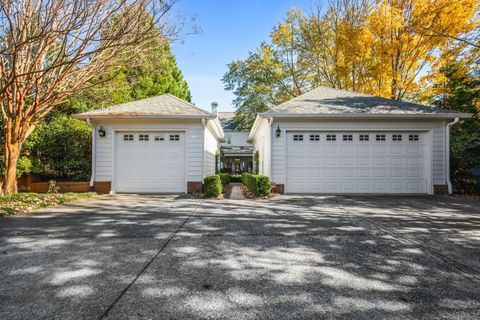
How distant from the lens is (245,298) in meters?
2.21

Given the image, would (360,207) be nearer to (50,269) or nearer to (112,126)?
(50,269)

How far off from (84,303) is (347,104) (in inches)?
415

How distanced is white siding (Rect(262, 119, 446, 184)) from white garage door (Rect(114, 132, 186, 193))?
3.47 meters

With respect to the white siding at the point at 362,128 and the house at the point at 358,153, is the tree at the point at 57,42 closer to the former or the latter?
the house at the point at 358,153

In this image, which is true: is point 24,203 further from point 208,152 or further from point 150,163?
point 208,152

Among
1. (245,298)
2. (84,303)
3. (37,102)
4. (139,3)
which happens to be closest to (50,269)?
(84,303)

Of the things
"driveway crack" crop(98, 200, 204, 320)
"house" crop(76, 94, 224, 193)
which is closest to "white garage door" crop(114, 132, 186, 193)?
"house" crop(76, 94, 224, 193)

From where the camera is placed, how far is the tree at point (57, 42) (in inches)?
249

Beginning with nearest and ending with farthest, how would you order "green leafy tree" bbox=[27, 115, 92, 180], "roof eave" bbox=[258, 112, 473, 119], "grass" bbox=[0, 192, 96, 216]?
"grass" bbox=[0, 192, 96, 216] → "roof eave" bbox=[258, 112, 473, 119] → "green leafy tree" bbox=[27, 115, 92, 180]

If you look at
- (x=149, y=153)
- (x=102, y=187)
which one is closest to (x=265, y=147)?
(x=149, y=153)

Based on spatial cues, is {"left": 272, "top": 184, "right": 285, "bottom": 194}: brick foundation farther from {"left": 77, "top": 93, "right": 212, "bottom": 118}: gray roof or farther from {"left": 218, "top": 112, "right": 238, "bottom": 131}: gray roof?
{"left": 218, "top": 112, "right": 238, "bottom": 131}: gray roof

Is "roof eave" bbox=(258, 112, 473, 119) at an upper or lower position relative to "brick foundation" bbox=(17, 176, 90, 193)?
upper

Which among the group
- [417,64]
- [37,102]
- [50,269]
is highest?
[417,64]

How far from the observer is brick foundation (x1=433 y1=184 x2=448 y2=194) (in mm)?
9539
